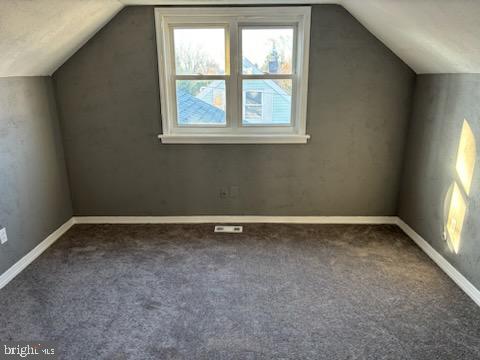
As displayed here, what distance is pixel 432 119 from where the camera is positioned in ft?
9.27

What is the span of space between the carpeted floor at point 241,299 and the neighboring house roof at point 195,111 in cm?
113

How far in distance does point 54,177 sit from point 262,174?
199 centimetres

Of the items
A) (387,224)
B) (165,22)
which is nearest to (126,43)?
(165,22)

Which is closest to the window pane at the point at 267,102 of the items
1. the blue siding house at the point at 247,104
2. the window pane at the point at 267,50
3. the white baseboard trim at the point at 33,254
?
the blue siding house at the point at 247,104

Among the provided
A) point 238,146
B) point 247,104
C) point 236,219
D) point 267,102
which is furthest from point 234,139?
point 236,219

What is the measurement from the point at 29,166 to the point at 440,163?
3.41 m

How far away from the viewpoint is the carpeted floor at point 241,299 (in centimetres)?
189

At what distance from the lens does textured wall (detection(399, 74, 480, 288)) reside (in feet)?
7.66

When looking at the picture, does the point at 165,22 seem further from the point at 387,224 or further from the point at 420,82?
the point at 387,224

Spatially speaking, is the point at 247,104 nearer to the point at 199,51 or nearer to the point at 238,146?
the point at 238,146

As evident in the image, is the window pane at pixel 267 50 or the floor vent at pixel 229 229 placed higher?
the window pane at pixel 267 50

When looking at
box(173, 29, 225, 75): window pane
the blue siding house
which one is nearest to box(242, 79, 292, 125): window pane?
the blue siding house

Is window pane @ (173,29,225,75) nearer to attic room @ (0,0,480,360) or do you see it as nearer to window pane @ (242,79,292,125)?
attic room @ (0,0,480,360)

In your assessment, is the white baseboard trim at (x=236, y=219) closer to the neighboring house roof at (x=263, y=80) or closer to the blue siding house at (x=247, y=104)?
the blue siding house at (x=247, y=104)
